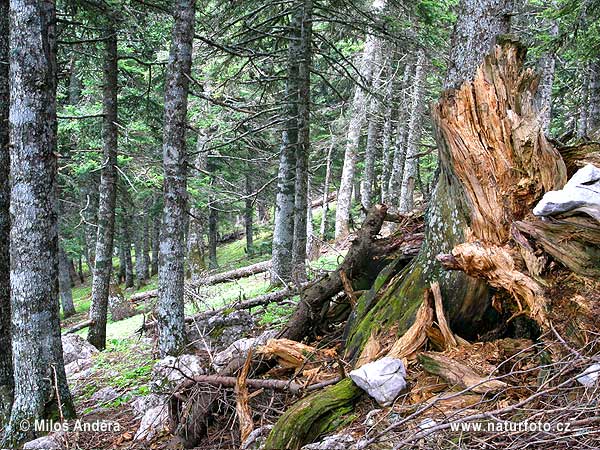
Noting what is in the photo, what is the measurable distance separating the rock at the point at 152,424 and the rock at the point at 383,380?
2.39 meters

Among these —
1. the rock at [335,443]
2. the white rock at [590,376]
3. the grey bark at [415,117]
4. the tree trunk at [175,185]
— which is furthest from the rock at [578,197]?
the grey bark at [415,117]

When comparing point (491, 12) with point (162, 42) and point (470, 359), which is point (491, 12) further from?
point (162, 42)

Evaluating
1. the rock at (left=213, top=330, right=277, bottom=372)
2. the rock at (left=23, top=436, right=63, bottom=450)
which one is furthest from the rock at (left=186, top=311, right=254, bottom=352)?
the rock at (left=23, top=436, right=63, bottom=450)

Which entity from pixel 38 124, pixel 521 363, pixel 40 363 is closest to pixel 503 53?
pixel 521 363

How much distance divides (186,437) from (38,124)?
12.8ft

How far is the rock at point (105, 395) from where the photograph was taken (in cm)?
684

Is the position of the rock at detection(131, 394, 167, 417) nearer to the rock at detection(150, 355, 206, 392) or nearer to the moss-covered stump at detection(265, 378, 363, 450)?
the rock at detection(150, 355, 206, 392)

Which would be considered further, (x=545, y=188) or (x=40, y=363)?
(x=40, y=363)

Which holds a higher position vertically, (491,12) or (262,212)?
(491,12)

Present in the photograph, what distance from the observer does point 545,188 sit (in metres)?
3.94

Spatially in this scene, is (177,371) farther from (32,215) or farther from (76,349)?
(76,349)

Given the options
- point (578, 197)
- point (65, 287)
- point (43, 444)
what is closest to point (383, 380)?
point (578, 197)

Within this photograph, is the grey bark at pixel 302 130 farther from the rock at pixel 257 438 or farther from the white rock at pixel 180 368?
the rock at pixel 257 438

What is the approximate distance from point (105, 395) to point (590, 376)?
6421mm
